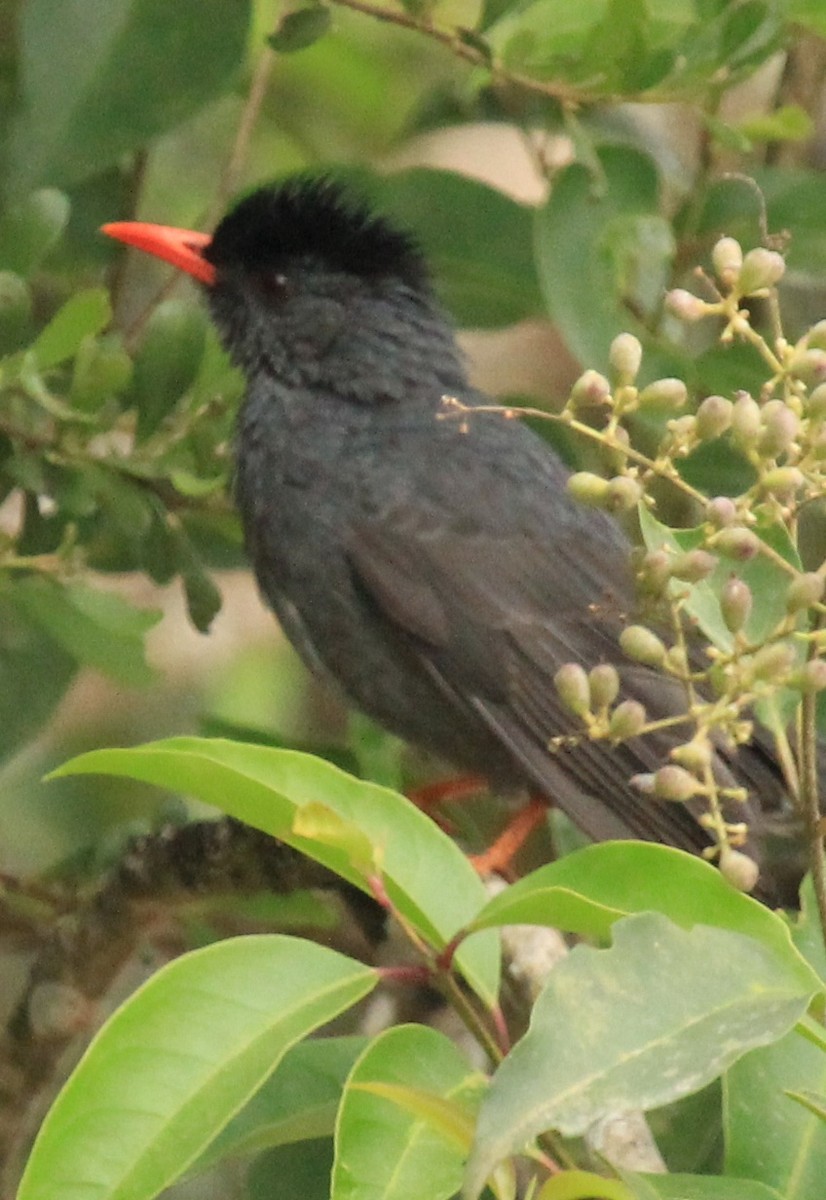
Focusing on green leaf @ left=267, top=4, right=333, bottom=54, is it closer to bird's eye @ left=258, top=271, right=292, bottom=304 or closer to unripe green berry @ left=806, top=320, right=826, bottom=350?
bird's eye @ left=258, top=271, right=292, bottom=304

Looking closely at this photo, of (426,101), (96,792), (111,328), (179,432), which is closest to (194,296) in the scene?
(111,328)

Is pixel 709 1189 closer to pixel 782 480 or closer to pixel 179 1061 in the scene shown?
pixel 179 1061

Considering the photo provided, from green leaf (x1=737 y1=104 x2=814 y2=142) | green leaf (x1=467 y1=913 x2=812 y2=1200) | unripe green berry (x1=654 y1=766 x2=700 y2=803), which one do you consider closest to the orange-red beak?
green leaf (x1=737 y1=104 x2=814 y2=142)

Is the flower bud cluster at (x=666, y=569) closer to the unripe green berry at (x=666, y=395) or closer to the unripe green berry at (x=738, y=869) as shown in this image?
the unripe green berry at (x=666, y=395)

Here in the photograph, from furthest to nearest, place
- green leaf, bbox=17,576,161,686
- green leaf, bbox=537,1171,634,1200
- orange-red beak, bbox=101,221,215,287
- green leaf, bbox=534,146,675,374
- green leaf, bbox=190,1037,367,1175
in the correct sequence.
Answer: orange-red beak, bbox=101,221,215,287 < green leaf, bbox=534,146,675,374 < green leaf, bbox=17,576,161,686 < green leaf, bbox=190,1037,367,1175 < green leaf, bbox=537,1171,634,1200

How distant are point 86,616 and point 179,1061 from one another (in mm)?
1315

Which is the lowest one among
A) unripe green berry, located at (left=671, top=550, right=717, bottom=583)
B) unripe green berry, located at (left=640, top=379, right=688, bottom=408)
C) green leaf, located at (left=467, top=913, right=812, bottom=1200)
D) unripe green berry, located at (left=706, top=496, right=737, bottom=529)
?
green leaf, located at (left=467, top=913, right=812, bottom=1200)

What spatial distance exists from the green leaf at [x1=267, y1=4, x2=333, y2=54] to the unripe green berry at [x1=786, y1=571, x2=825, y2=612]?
180 centimetres

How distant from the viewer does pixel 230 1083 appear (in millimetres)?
1609

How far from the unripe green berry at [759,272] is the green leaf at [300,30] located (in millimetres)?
1470

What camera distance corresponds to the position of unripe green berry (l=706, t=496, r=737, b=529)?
163cm

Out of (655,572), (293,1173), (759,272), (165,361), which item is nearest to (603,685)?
(655,572)

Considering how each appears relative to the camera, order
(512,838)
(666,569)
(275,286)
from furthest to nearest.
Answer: (275,286)
(512,838)
(666,569)

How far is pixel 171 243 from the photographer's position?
3.46 meters
